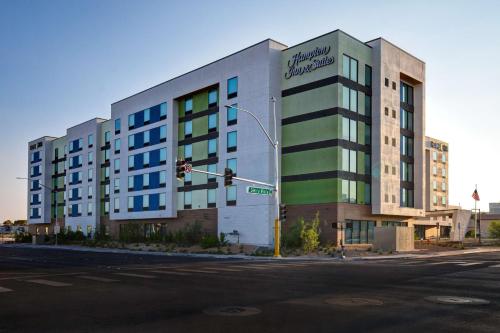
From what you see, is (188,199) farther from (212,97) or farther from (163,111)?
(212,97)

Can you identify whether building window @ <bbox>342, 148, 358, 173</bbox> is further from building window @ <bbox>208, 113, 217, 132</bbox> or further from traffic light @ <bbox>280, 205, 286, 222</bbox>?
building window @ <bbox>208, 113, 217, 132</bbox>

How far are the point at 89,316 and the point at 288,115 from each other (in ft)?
138

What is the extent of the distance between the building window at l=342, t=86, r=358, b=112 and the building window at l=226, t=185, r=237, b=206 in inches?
606

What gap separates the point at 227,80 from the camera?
5509 cm

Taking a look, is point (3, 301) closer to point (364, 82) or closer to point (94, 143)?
point (364, 82)

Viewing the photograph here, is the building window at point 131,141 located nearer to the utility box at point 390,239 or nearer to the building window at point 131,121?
the building window at point 131,121

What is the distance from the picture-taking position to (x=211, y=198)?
57.5m

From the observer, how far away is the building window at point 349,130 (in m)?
47.5

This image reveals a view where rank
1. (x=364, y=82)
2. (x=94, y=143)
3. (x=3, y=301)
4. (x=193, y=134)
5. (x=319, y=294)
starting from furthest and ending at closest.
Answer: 1. (x=94, y=143)
2. (x=193, y=134)
3. (x=364, y=82)
4. (x=319, y=294)
5. (x=3, y=301)

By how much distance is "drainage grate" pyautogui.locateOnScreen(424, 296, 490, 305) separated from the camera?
39.6 feet

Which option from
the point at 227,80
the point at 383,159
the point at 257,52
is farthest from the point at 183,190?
the point at 383,159

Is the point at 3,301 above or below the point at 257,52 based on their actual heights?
below

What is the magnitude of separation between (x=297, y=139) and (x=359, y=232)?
37.7 ft

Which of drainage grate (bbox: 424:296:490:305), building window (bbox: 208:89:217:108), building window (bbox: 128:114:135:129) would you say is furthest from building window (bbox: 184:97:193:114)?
drainage grate (bbox: 424:296:490:305)
